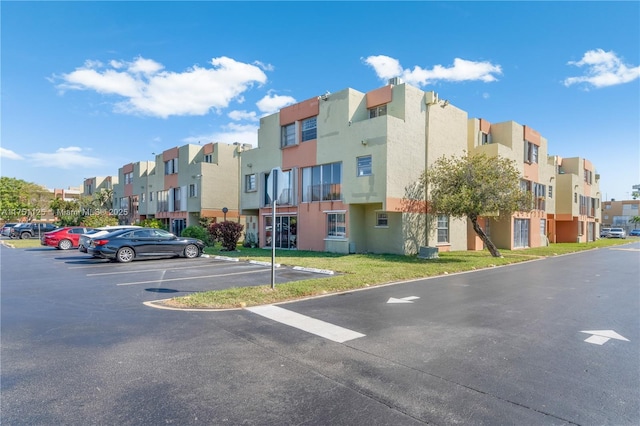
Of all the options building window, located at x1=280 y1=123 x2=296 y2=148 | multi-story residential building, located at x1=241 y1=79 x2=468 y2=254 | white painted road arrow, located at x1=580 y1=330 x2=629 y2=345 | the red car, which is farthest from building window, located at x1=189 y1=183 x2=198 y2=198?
white painted road arrow, located at x1=580 y1=330 x2=629 y2=345

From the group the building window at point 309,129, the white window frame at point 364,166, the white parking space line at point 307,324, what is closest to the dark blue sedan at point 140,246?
the building window at point 309,129

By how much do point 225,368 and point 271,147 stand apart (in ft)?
69.5

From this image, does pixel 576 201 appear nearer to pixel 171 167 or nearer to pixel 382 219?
pixel 382 219

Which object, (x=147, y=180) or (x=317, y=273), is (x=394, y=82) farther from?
(x=147, y=180)

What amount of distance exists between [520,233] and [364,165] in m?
15.6

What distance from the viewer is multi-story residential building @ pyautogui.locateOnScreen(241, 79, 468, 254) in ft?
62.3

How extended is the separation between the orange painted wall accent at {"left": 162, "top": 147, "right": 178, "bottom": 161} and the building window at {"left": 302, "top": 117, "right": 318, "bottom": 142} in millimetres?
18924

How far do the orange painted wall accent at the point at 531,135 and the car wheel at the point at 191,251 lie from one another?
2450 cm

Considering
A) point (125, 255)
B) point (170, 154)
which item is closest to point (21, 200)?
point (170, 154)

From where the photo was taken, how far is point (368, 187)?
62.3 ft

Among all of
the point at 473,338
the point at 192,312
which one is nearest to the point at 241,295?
the point at 192,312

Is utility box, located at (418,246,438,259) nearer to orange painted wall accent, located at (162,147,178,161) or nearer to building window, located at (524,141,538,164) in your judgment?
building window, located at (524,141,538,164)

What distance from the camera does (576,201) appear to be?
36.9 m

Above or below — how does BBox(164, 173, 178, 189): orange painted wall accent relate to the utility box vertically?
above
